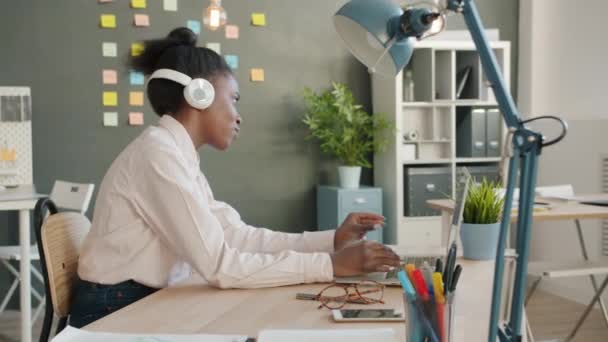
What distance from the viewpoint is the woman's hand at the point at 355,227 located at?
184cm

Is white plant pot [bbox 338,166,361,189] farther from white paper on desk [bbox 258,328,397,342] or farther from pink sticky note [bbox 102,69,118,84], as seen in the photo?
white paper on desk [bbox 258,328,397,342]

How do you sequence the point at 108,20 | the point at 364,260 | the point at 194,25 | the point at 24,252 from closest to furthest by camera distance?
the point at 364,260, the point at 24,252, the point at 108,20, the point at 194,25

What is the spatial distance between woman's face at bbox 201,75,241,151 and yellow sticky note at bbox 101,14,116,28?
286 centimetres

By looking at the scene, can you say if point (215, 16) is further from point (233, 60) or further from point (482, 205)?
point (482, 205)

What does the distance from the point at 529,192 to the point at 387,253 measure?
0.81 meters

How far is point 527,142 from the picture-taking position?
0.75 metres

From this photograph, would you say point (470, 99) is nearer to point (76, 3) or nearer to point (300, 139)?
point (300, 139)

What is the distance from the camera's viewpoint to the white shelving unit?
4523mm

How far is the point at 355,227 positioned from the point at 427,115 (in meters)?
3.02

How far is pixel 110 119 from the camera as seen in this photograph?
4.48 m

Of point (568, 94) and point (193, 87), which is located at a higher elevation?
point (568, 94)

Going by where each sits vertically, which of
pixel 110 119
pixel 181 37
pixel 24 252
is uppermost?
pixel 181 37

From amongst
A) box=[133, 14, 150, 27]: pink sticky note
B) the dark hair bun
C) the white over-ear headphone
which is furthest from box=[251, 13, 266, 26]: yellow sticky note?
the white over-ear headphone

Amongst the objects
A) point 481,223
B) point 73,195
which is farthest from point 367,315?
point 73,195
